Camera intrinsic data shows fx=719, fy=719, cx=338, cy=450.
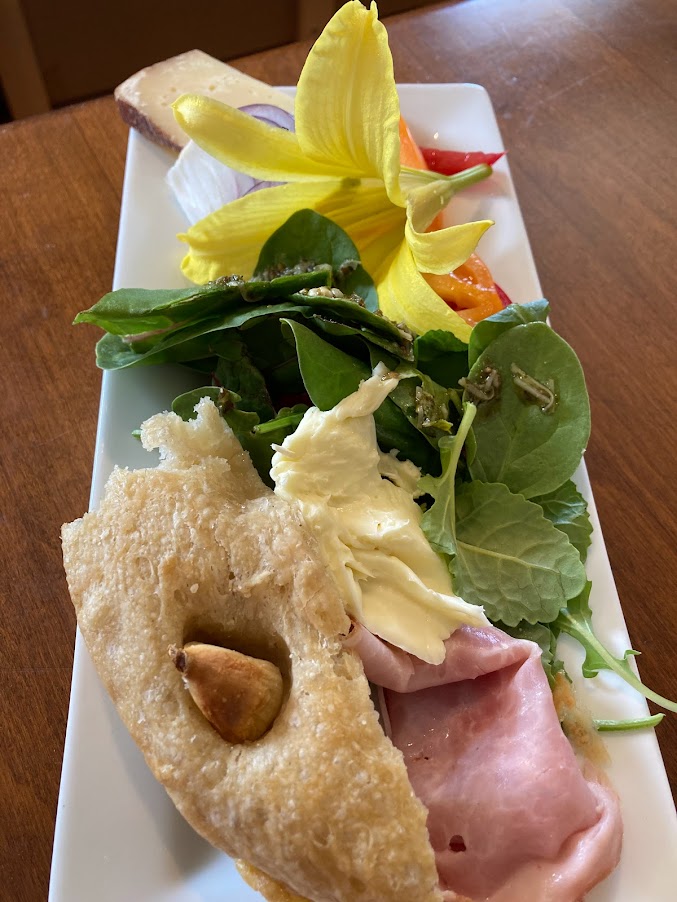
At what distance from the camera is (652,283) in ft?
5.73

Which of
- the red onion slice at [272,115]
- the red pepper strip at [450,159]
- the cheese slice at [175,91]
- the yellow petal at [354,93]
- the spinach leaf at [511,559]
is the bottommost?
the spinach leaf at [511,559]

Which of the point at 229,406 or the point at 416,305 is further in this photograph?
the point at 416,305

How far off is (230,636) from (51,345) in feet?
2.92

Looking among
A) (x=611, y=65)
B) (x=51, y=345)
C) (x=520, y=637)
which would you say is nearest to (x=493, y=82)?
(x=611, y=65)

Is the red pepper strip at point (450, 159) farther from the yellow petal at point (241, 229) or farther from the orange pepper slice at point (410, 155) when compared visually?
the yellow petal at point (241, 229)

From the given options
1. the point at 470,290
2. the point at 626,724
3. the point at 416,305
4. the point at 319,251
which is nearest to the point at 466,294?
the point at 470,290

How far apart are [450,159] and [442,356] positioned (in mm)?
685

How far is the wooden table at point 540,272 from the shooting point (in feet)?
4.02

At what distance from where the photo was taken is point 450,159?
171 centimetres

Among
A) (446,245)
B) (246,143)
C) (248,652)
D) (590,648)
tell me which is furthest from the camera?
(246,143)

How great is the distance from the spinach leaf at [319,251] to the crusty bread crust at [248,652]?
1.42 feet

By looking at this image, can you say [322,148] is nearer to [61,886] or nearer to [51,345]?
[51,345]

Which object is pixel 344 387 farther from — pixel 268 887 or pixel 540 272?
pixel 540 272

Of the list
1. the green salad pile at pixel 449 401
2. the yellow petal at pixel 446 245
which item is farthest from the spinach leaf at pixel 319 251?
the yellow petal at pixel 446 245
